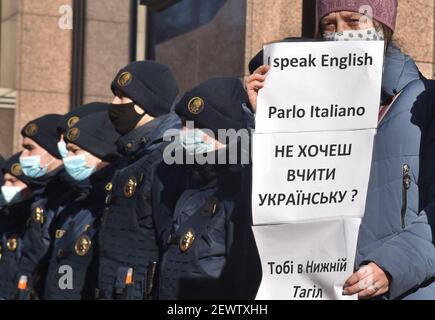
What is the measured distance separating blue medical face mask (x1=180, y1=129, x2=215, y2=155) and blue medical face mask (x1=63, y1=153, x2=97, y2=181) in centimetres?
210

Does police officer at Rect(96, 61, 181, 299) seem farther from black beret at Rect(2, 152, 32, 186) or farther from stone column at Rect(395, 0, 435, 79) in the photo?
black beret at Rect(2, 152, 32, 186)

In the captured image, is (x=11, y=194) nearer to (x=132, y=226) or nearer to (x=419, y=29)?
(x=419, y=29)

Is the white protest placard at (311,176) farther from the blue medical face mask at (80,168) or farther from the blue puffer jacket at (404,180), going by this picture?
the blue medical face mask at (80,168)

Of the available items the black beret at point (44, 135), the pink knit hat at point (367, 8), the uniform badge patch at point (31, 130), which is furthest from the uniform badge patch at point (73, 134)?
the pink knit hat at point (367, 8)

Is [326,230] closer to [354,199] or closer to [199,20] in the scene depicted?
[354,199]

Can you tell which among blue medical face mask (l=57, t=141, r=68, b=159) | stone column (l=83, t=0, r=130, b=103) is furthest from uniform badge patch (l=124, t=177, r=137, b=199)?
stone column (l=83, t=0, r=130, b=103)

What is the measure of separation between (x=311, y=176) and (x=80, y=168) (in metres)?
4.54

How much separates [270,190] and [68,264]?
4.21 meters

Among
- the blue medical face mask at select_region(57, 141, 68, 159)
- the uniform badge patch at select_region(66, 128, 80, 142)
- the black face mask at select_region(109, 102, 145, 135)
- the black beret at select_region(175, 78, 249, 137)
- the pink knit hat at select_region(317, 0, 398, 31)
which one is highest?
the pink knit hat at select_region(317, 0, 398, 31)

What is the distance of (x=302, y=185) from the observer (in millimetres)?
4496

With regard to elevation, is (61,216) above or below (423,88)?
below

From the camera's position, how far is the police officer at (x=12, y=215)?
1016 centimetres

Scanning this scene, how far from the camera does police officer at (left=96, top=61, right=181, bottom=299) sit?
7.17 metres
